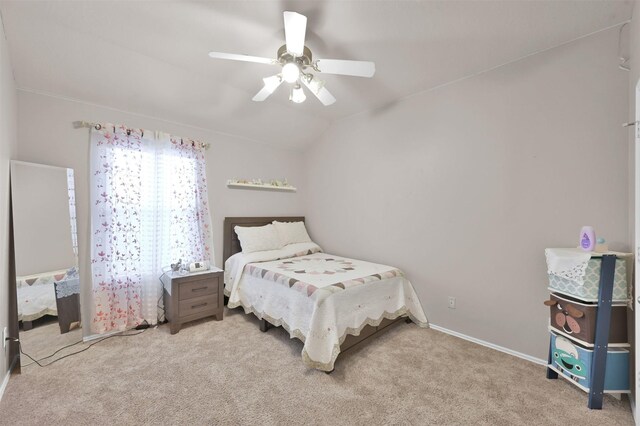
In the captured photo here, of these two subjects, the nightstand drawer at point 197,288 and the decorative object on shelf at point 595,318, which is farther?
the nightstand drawer at point 197,288

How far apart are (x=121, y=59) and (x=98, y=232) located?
1608 millimetres

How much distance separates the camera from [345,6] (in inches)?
72.0

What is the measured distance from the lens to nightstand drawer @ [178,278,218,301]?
2786mm

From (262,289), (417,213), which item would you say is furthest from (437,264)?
(262,289)

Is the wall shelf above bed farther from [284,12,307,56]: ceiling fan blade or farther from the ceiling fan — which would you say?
[284,12,307,56]: ceiling fan blade

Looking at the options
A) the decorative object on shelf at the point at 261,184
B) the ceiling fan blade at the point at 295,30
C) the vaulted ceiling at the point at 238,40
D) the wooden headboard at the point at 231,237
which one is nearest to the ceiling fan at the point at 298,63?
the ceiling fan blade at the point at 295,30

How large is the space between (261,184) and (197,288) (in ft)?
5.35

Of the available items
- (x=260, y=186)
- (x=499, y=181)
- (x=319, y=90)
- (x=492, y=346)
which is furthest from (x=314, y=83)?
(x=492, y=346)

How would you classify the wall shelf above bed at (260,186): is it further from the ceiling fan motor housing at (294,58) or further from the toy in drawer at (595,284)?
the toy in drawer at (595,284)

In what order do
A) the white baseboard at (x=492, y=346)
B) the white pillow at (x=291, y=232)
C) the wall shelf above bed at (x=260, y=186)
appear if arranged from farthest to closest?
the white pillow at (x=291, y=232) < the wall shelf above bed at (x=260, y=186) < the white baseboard at (x=492, y=346)

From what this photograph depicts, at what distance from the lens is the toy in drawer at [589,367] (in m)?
1.73

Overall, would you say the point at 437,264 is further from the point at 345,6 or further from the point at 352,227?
the point at 345,6

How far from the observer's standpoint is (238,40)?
7.05 ft

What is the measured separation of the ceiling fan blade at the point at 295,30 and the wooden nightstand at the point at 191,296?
2.36 m
